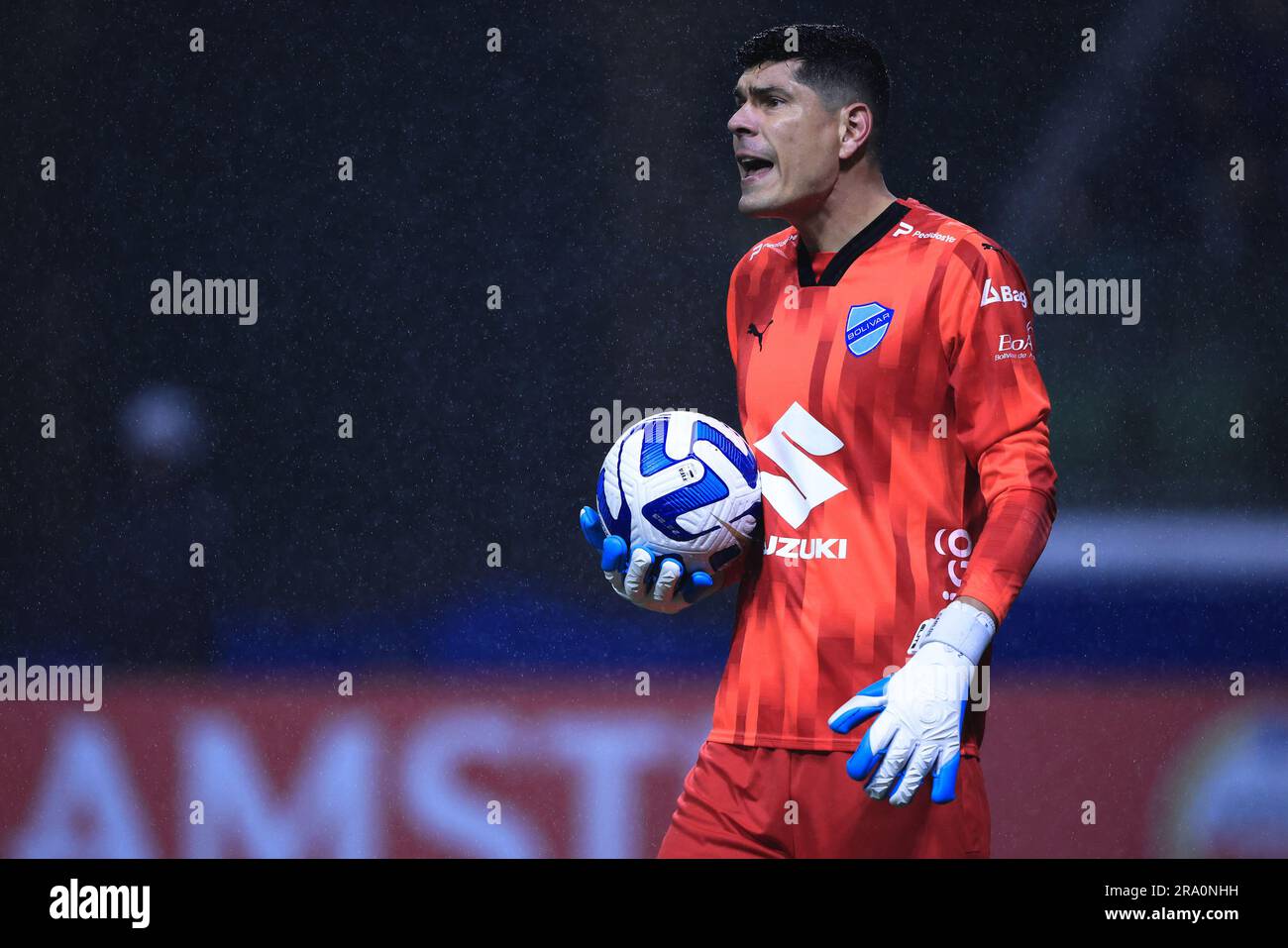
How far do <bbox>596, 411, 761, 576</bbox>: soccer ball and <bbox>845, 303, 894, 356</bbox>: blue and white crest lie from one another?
0.95 ft

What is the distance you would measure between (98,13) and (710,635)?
9.44 feet

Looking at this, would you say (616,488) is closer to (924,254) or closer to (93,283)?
(924,254)

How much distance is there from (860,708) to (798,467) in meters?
Answer: 0.57

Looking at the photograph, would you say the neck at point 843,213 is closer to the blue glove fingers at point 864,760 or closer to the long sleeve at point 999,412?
the long sleeve at point 999,412

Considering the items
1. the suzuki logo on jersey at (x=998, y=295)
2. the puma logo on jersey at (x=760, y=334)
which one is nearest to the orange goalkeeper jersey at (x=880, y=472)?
the suzuki logo on jersey at (x=998, y=295)

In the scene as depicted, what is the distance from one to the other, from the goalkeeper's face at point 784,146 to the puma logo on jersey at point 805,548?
67 cm

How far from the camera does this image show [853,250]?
10.8 ft

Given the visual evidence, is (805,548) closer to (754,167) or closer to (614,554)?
(614,554)

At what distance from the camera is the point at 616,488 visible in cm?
323

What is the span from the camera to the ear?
3.37m

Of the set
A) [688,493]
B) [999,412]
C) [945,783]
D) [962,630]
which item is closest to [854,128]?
[999,412]

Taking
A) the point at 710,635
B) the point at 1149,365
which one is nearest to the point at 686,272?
the point at 710,635

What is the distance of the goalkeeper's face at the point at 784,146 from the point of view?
3322mm

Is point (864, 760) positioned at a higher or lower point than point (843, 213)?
lower
